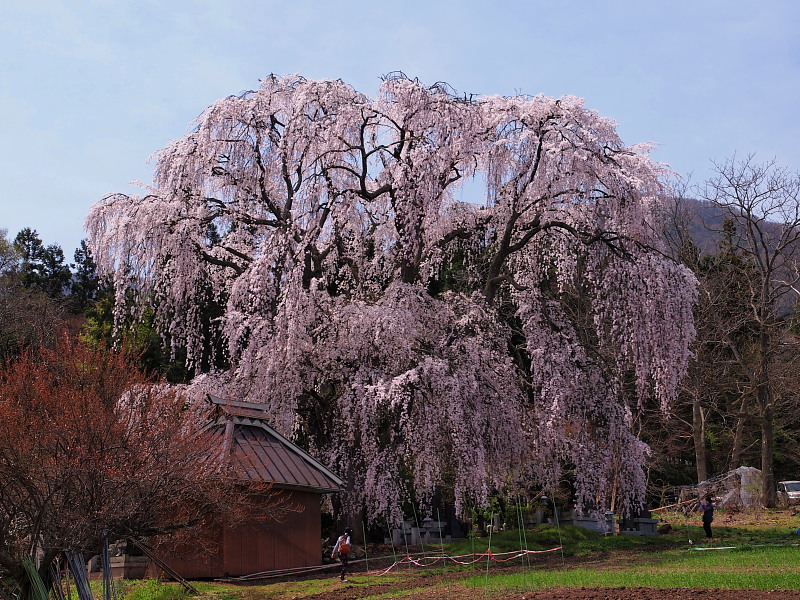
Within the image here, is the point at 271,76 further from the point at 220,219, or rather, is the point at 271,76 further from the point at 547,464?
the point at 547,464

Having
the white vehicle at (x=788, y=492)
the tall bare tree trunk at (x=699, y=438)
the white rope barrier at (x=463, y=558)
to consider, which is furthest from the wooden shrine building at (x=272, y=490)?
the white vehicle at (x=788, y=492)

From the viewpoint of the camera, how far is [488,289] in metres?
22.0

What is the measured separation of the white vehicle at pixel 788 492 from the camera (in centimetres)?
3559

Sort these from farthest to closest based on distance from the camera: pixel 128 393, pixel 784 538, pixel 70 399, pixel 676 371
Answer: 1. pixel 784 538
2. pixel 676 371
3. pixel 128 393
4. pixel 70 399

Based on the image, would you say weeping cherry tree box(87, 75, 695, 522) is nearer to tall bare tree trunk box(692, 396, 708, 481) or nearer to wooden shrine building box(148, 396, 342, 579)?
wooden shrine building box(148, 396, 342, 579)

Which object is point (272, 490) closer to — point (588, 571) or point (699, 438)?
point (588, 571)

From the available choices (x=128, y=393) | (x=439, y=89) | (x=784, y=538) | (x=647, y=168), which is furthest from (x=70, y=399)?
(x=784, y=538)

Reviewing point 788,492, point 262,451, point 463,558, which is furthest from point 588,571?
point 788,492

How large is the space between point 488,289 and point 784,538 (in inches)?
367

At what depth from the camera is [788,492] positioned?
39.9 metres

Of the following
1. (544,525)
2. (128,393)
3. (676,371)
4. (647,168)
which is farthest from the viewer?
(544,525)

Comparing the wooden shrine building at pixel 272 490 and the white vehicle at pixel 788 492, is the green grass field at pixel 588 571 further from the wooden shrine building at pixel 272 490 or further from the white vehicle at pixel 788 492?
the white vehicle at pixel 788 492

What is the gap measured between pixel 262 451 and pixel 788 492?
30690 mm

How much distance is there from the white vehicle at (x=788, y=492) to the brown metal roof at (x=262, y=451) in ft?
78.8
